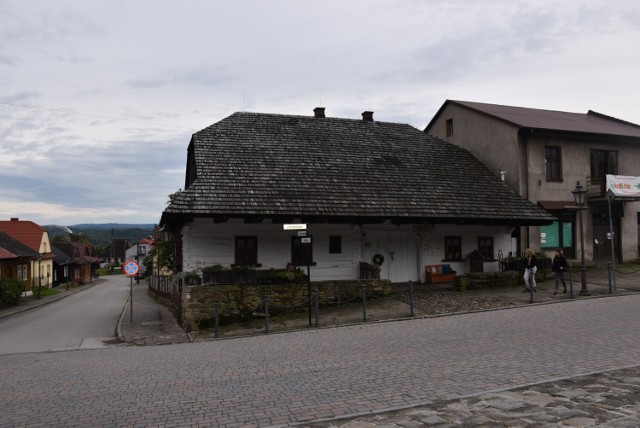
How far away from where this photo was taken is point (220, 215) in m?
18.5

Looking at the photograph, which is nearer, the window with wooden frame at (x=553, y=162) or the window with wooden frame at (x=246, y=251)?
the window with wooden frame at (x=246, y=251)

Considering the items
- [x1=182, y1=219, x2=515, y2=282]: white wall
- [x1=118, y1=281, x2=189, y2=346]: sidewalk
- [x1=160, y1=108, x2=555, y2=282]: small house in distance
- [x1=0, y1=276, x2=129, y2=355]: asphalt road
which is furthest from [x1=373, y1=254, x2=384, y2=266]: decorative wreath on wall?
[x1=0, y1=276, x2=129, y2=355]: asphalt road

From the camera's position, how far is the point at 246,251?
20.1 metres

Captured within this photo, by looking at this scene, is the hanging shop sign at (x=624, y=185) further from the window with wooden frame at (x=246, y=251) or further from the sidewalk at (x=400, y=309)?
the window with wooden frame at (x=246, y=251)

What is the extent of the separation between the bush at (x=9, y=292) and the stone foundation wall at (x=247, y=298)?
18.7 m

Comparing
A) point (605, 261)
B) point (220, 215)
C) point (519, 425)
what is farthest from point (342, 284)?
point (605, 261)

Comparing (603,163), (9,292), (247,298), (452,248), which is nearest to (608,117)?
(603,163)

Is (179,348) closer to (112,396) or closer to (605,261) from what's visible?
(112,396)

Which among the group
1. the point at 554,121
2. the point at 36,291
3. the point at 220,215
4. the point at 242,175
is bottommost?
the point at 36,291

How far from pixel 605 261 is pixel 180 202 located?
20989mm

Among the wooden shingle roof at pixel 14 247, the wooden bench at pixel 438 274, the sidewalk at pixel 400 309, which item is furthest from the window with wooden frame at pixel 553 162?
the wooden shingle roof at pixel 14 247

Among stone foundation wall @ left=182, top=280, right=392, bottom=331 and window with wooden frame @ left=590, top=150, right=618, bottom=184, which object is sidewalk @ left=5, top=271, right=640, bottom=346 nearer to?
stone foundation wall @ left=182, top=280, right=392, bottom=331

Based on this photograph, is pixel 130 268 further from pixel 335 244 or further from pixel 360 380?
pixel 360 380

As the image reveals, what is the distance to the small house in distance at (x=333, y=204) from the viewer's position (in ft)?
63.9
